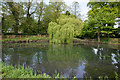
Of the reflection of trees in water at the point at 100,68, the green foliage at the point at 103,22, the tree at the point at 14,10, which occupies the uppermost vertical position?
the tree at the point at 14,10

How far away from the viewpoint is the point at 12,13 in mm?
18531

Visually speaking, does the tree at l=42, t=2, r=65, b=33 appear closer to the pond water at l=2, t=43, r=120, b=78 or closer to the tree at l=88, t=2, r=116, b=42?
the tree at l=88, t=2, r=116, b=42

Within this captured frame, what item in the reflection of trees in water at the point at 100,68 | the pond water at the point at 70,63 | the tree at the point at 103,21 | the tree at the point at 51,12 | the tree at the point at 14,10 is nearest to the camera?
the reflection of trees in water at the point at 100,68

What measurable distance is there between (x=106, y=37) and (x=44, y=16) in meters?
13.3

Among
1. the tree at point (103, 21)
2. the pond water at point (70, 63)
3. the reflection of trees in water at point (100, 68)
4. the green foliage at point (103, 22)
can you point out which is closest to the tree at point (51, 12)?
the green foliage at point (103, 22)

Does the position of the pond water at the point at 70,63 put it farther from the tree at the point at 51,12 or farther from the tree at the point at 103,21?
the tree at the point at 51,12

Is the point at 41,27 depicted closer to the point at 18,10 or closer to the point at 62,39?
the point at 18,10

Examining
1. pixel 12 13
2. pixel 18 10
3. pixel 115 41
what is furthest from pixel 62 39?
pixel 12 13

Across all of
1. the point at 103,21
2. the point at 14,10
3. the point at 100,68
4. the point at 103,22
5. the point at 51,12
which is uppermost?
the point at 51,12

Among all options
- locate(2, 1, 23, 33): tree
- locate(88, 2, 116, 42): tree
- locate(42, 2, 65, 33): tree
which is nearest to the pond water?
locate(88, 2, 116, 42): tree

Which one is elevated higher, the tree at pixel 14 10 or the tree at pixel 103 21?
the tree at pixel 14 10

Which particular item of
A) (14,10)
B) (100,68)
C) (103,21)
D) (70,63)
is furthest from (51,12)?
(100,68)

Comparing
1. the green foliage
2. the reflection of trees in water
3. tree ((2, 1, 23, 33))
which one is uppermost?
tree ((2, 1, 23, 33))

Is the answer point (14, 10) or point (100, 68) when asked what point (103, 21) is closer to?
point (100, 68)
